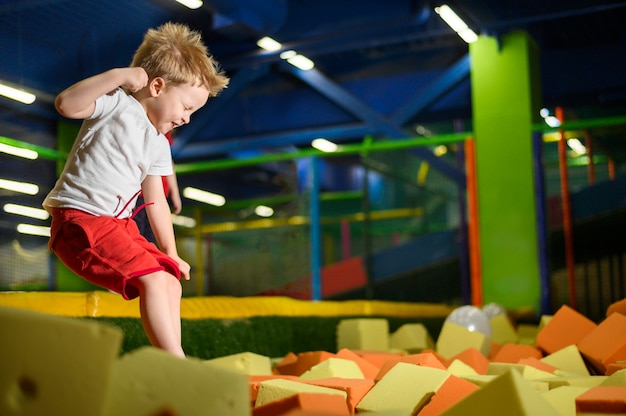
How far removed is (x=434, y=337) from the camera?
13.4 feet

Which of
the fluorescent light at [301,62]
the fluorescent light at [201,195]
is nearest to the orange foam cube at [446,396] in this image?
the fluorescent light at [201,195]

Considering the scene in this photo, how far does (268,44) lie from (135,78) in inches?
138

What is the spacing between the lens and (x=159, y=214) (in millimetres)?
1879

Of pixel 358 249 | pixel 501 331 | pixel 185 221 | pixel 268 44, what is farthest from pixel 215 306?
pixel 358 249

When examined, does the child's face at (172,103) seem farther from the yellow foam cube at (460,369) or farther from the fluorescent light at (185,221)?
the fluorescent light at (185,221)

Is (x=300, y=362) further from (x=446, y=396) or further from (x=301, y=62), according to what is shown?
(x=301, y=62)

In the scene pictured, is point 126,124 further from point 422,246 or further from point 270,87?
point 270,87

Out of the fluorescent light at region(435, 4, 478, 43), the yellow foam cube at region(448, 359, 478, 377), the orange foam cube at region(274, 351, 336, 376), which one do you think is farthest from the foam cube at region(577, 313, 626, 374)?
the fluorescent light at region(435, 4, 478, 43)

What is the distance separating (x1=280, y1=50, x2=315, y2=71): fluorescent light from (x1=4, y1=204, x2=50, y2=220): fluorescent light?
271 cm

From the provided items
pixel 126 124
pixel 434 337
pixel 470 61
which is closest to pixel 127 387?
Result: pixel 126 124

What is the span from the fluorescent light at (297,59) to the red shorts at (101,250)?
3698 mm

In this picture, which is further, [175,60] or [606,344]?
[606,344]

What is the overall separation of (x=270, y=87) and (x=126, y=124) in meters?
5.20

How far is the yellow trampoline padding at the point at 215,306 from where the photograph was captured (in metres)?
1.98
